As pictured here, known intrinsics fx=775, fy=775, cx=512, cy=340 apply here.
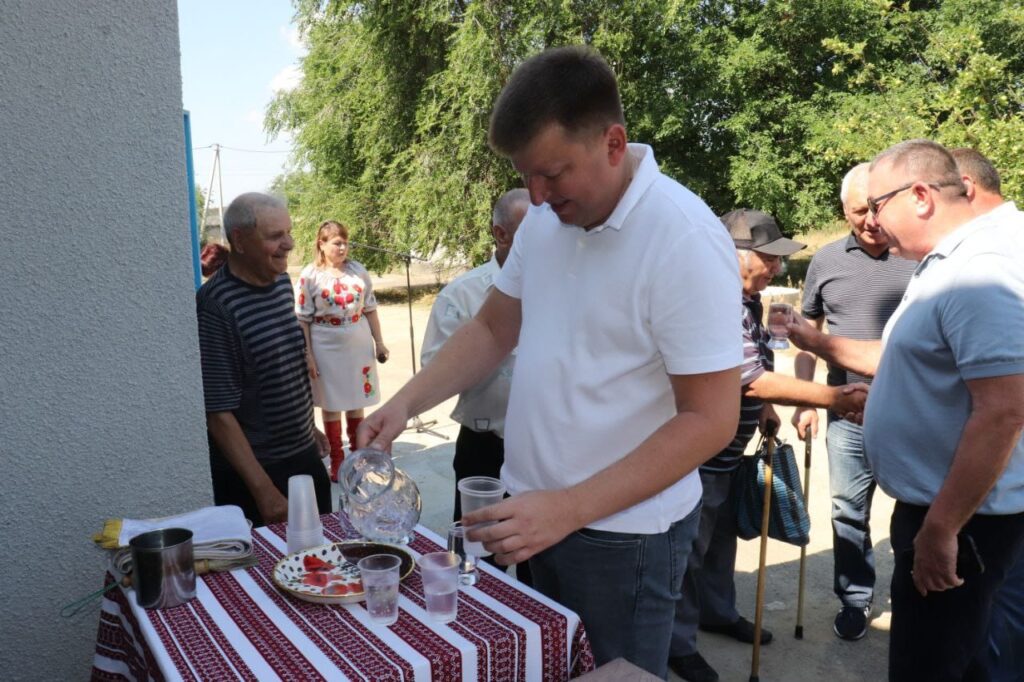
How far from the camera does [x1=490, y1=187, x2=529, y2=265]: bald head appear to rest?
132 inches

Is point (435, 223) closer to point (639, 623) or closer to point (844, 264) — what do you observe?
point (844, 264)

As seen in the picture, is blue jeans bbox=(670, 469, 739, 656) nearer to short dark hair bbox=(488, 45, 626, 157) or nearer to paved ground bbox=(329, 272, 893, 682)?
paved ground bbox=(329, 272, 893, 682)

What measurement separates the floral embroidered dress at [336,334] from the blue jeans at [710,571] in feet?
10.9

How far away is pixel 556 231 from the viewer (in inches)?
72.1

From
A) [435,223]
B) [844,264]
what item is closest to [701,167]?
[435,223]

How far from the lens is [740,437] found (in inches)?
122

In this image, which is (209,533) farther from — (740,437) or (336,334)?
(336,334)

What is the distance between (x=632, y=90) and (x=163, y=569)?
626 inches

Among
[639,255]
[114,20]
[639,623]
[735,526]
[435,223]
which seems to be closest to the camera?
[639,255]

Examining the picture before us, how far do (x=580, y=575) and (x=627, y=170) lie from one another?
3.00 feet

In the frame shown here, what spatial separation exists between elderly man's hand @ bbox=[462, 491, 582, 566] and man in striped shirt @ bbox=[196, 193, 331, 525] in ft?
4.93

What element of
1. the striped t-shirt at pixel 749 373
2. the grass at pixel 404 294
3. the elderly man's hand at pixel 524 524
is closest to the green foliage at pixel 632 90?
the grass at pixel 404 294

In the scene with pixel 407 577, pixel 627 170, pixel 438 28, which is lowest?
pixel 407 577

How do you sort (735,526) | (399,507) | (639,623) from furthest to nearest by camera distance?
(735,526)
(399,507)
(639,623)
